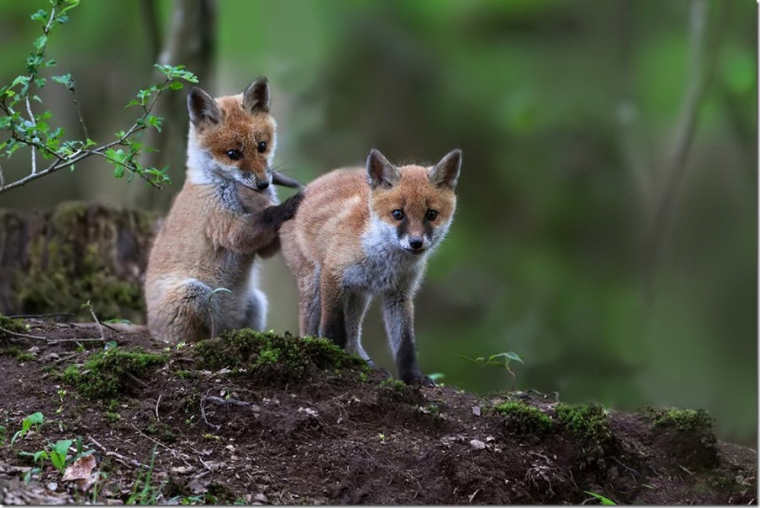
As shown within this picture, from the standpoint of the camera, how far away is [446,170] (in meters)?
7.68

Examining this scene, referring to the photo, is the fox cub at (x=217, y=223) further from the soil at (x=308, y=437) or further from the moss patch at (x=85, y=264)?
the moss patch at (x=85, y=264)

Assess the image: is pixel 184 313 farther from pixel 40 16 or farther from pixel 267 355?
pixel 40 16

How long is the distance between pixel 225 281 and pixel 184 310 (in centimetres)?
51

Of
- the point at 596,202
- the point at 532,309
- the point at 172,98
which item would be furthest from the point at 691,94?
the point at 172,98

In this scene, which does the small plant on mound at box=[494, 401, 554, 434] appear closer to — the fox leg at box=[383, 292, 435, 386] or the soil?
the soil

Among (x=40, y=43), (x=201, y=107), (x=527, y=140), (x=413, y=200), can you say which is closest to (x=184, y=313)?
(x=201, y=107)

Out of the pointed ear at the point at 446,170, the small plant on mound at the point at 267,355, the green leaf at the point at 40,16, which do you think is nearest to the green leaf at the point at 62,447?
the small plant on mound at the point at 267,355

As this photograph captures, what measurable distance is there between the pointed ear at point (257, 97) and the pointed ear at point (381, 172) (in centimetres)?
153

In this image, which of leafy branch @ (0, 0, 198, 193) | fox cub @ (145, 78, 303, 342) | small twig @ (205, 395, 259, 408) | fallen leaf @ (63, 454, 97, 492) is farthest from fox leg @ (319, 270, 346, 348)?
fallen leaf @ (63, 454, 97, 492)

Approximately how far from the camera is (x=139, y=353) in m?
6.48

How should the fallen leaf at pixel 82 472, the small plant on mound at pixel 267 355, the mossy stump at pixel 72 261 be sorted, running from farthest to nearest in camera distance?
the mossy stump at pixel 72 261
the small plant on mound at pixel 267 355
the fallen leaf at pixel 82 472

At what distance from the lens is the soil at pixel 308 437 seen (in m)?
5.50

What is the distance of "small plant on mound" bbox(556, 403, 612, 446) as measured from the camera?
6.50 m

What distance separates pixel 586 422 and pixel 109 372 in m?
3.34
